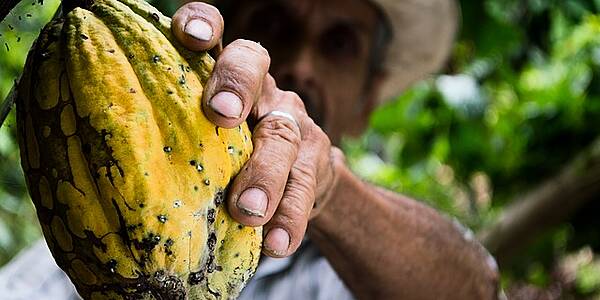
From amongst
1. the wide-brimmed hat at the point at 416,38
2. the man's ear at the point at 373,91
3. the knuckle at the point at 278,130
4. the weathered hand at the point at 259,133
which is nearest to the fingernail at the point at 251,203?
the weathered hand at the point at 259,133

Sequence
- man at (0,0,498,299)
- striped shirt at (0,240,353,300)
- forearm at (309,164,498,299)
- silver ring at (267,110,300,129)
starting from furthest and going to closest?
striped shirt at (0,240,353,300) → forearm at (309,164,498,299) → silver ring at (267,110,300,129) → man at (0,0,498,299)

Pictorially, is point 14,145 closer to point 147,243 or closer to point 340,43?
point 340,43

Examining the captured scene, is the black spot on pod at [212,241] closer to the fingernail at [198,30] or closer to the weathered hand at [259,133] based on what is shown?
the weathered hand at [259,133]

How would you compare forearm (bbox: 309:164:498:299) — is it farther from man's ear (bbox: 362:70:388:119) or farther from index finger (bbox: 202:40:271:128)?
man's ear (bbox: 362:70:388:119)

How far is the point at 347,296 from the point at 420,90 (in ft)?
4.03

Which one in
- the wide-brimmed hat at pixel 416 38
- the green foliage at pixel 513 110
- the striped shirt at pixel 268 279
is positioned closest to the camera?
the striped shirt at pixel 268 279

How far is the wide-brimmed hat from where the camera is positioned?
244cm

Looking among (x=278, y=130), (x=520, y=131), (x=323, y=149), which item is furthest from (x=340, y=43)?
(x=278, y=130)

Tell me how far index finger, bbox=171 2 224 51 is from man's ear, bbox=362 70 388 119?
1.82m

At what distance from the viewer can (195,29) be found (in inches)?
29.3

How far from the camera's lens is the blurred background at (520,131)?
2.52m

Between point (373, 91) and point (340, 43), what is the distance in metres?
0.37

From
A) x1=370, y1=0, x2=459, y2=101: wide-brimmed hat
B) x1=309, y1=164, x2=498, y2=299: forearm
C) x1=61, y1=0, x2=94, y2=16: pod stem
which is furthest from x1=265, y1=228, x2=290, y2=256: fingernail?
Answer: x1=370, y1=0, x2=459, y2=101: wide-brimmed hat

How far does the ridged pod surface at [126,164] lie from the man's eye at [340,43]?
153cm
